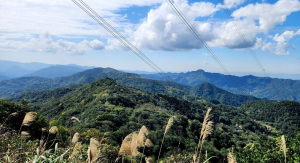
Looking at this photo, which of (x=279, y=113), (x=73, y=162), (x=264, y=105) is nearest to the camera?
(x=73, y=162)

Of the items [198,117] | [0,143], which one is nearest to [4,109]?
[0,143]

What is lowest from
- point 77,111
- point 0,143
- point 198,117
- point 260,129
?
point 260,129

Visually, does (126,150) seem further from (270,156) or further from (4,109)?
(4,109)

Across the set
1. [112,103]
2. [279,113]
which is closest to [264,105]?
[279,113]

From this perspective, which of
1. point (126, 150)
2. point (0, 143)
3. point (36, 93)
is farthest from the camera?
point (36, 93)

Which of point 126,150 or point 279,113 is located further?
point 279,113

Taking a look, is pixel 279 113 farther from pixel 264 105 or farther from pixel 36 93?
pixel 36 93

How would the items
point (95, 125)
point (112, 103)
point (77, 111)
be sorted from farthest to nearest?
point (112, 103) < point (77, 111) < point (95, 125)

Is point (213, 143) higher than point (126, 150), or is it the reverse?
point (126, 150)

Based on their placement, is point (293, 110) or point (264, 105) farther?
point (264, 105)
